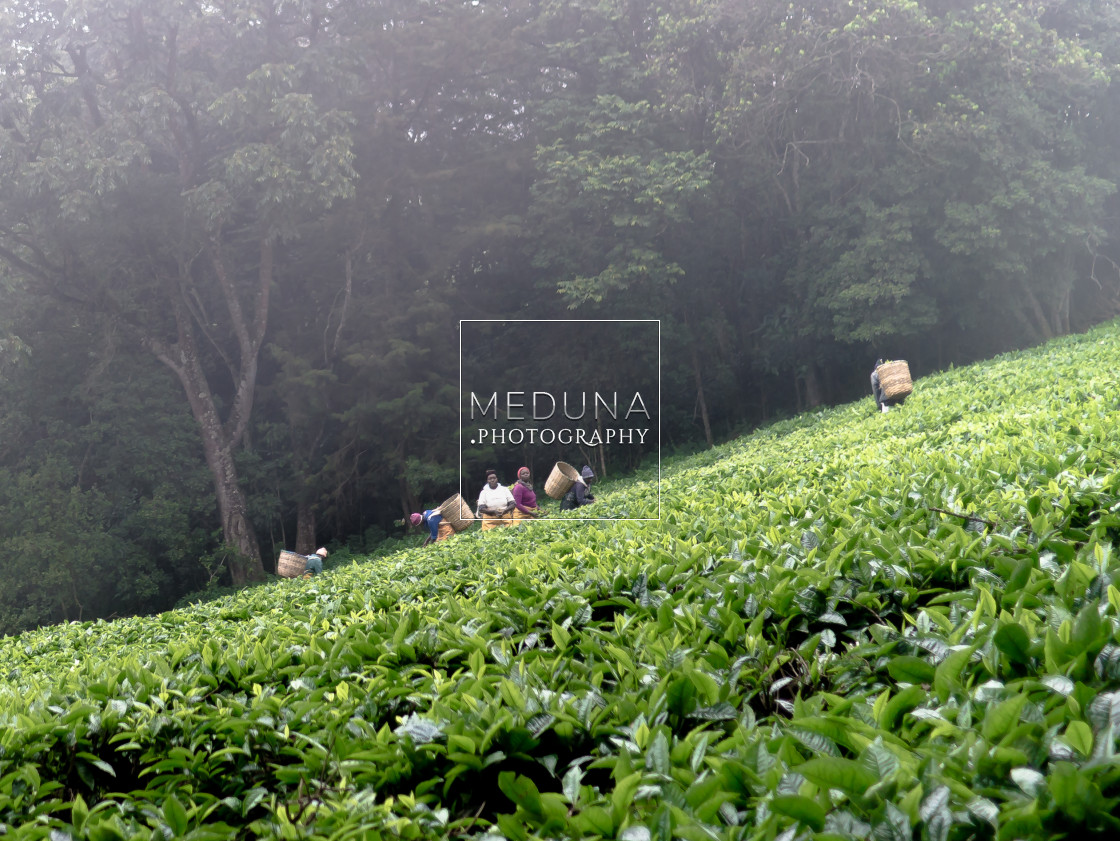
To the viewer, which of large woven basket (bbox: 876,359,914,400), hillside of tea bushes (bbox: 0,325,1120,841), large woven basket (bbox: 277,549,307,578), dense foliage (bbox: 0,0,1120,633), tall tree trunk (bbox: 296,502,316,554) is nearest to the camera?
hillside of tea bushes (bbox: 0,325,1120,841)

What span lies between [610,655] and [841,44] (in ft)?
62.1

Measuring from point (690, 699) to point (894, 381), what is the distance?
1080 cm

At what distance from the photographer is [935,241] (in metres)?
20.8

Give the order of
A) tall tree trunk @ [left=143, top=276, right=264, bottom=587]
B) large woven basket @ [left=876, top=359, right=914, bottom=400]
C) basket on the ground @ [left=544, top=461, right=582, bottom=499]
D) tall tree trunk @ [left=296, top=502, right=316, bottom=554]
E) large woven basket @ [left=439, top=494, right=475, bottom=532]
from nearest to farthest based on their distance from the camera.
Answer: basket on the ground @ [left=544, top=461, right=582, bottom=499] → large woven basket @ [left=876, top=359, right=914, bottom=400] → large woven basket @ [left=439, top=494, right=475, bottom=532] → tall tree trunk @ [left=143, top=276, right=264, bottom=587] → tall tree trunk @ [left=296, top=502, right=316, bottom=554]

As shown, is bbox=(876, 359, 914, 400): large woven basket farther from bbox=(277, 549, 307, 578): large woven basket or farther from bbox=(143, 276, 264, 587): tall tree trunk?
bbox=(143, 276, 264, 587): tall tree trunk

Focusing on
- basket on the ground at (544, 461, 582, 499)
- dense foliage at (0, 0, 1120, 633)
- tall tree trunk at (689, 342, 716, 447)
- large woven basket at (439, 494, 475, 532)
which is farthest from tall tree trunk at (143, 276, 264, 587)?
tall tree trunk at (689, 342, 716, 447)

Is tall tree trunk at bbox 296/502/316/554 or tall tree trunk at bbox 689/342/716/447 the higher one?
tall tree trunk at bbox 689/342/716/447

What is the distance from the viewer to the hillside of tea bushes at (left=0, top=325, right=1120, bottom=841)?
54.7 inches

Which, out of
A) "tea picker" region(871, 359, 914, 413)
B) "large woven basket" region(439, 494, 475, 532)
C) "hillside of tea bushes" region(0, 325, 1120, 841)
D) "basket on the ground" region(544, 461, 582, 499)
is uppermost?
"tea picker" region(871, 359, 914, 413)

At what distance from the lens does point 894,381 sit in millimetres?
11781

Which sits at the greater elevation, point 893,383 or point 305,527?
point 893,383

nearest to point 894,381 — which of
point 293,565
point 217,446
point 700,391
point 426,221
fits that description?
point 293,565

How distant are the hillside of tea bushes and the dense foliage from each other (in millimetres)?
14522

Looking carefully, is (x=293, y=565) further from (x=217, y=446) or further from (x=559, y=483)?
(x=217, y=446)
